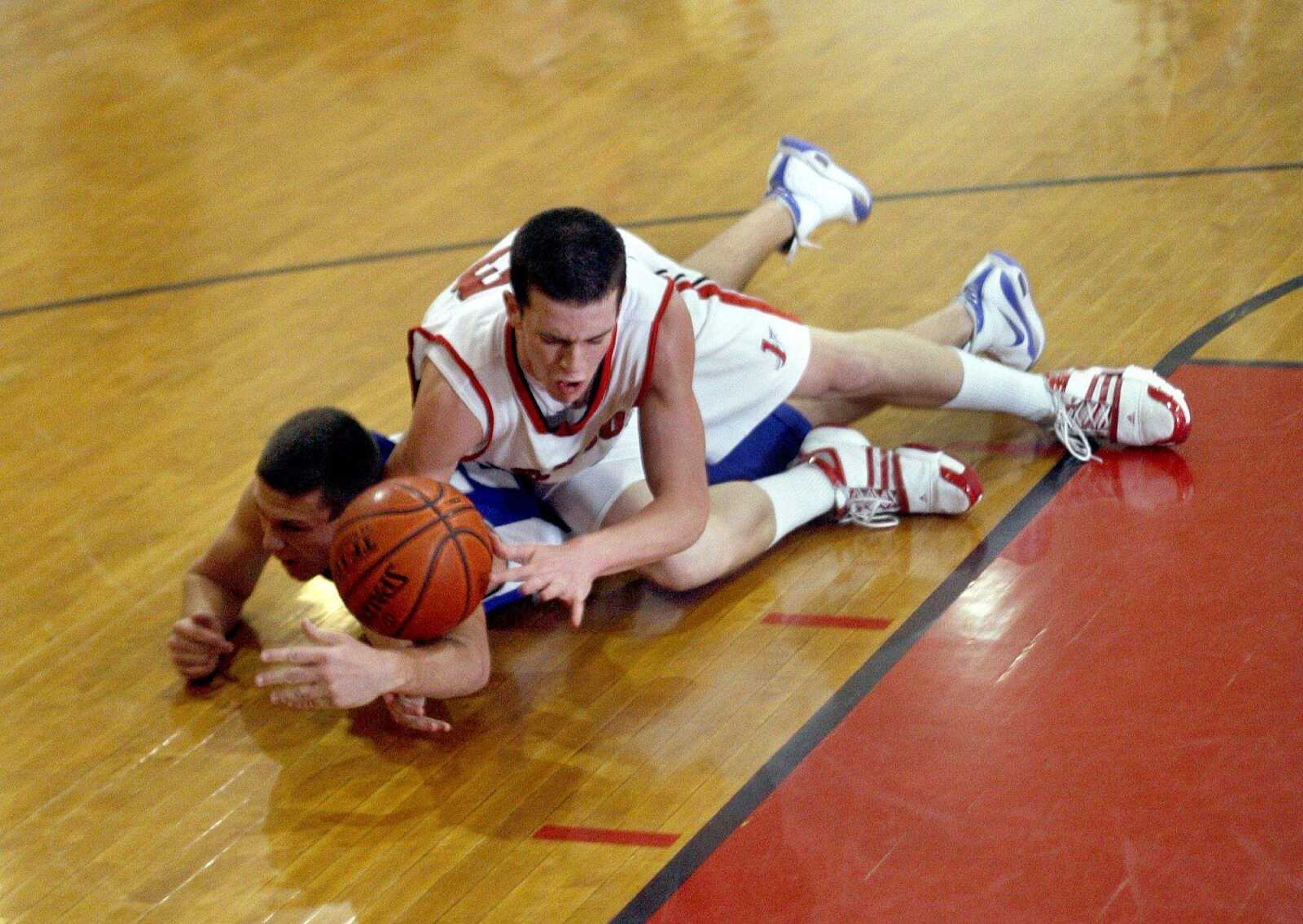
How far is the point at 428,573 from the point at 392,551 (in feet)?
0.26

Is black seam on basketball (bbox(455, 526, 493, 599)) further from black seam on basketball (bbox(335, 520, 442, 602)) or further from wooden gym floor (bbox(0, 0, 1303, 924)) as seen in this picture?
wooden gym floor (bbox(0, 0, 1303, 924))

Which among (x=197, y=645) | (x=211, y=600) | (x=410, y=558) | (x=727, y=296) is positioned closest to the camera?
(x=410, y=558)

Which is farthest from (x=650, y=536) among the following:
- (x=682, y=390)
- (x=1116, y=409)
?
(x=1116, y=409)

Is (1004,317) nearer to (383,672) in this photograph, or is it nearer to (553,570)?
(553,570)

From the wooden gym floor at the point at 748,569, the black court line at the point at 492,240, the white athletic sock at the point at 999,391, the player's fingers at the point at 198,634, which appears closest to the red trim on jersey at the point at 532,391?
the wooden gym floor at the point at 748,569

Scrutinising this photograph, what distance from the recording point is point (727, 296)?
149 inches

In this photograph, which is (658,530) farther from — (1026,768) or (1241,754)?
(1241,754)

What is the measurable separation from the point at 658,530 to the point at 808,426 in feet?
3.37

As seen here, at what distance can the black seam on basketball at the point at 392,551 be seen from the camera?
2.87 meters

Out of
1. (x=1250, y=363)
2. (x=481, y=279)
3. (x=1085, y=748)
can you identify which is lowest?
(x=1085, y=748)

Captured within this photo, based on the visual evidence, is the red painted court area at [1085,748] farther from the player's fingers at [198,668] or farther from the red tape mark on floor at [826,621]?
the player's fingers at [198,668]

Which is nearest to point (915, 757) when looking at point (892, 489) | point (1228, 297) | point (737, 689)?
point (737, 689)

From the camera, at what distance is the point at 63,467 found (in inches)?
172

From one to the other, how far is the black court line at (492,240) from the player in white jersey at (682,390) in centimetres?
91
